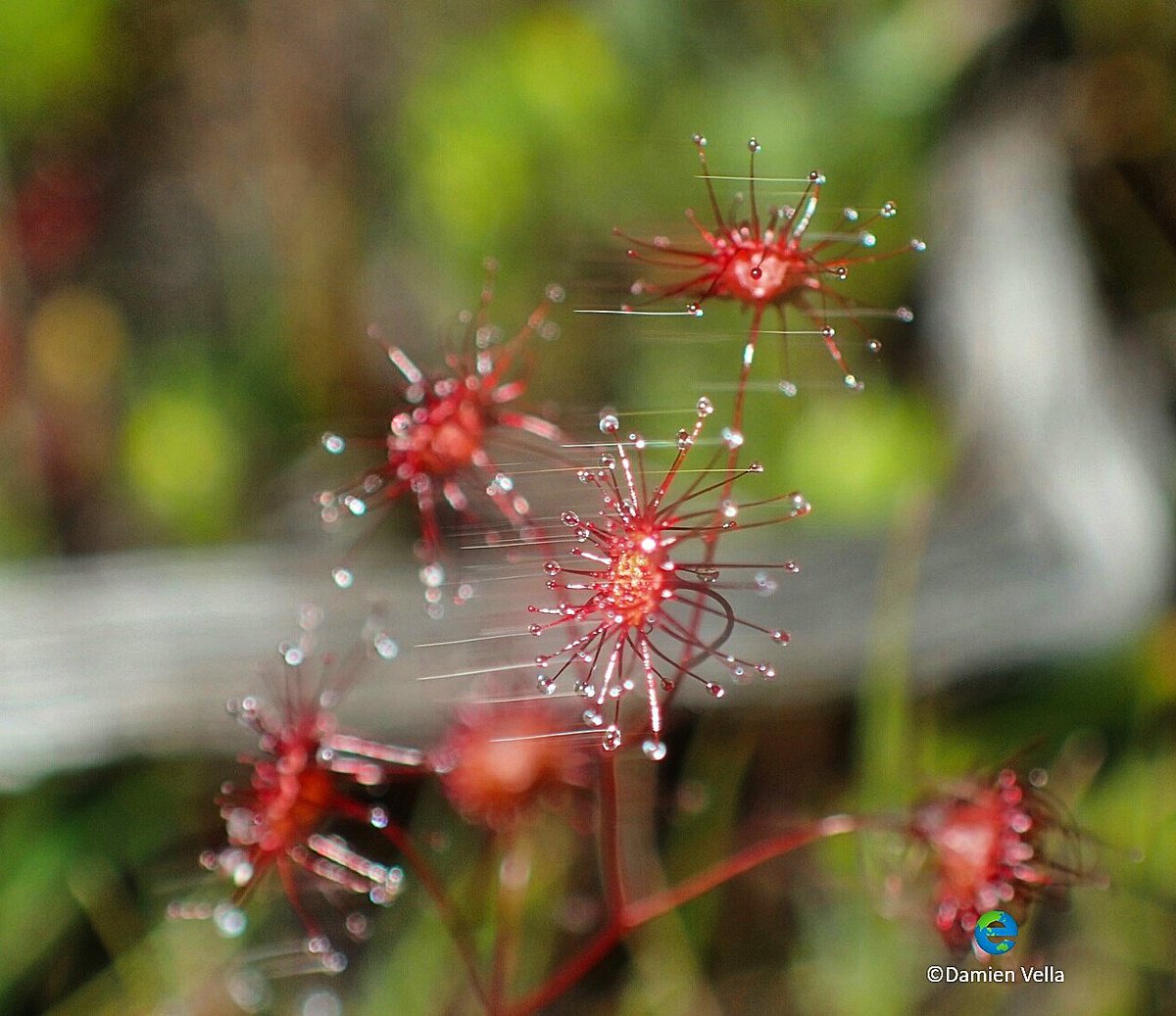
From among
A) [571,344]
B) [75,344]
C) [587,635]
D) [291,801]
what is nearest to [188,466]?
[75,344]

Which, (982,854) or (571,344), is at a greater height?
(571,344)

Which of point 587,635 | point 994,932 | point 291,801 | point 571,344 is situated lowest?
point 994,932

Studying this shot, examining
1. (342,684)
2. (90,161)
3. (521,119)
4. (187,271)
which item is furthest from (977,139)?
(90,161)

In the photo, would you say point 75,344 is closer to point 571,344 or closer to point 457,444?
point 571,344

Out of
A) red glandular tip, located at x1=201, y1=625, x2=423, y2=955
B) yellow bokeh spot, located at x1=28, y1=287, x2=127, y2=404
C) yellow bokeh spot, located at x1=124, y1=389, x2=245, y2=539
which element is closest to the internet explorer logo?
red glandular tip, located at x1=201, y1=625, x2=423, y2=955

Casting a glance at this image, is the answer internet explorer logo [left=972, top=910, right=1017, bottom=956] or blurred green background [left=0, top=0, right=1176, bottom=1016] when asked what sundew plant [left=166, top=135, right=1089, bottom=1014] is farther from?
blurred green background [left=0, top=0, right=1176, bottom=1016]

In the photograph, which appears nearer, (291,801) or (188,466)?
(291,801)

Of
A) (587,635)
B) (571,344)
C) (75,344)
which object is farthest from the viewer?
(75,344)
